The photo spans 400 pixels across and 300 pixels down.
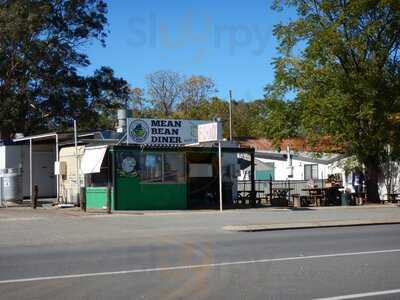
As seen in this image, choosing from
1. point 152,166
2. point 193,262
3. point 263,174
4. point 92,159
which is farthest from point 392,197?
point 193,262

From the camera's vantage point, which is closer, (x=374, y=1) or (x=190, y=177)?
(x=190, y=177)

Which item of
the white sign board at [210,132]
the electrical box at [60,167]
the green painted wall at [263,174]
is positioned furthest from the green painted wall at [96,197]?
the green painted wall at [263,174]

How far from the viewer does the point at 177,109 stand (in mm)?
75938

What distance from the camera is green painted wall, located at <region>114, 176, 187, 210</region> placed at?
2584 cm

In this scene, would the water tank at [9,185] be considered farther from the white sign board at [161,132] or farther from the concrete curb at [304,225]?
the concrete curb at [304,225]

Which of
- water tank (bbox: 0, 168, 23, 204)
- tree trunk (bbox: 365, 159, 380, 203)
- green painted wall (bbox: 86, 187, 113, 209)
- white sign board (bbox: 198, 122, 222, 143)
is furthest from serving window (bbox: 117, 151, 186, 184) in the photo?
tree trunk (bbox: 365, 159, 380, 203)

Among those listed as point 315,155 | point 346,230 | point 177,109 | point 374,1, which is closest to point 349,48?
point 374,1

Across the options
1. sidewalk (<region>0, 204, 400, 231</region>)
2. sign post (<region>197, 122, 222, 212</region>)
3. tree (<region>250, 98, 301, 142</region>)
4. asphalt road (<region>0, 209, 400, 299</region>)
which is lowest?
asphalt road (<region>0, 209, 400, 299</region>)

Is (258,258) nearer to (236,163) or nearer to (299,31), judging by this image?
(236,163)

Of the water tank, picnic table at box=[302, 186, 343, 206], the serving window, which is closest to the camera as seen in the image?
the serving window

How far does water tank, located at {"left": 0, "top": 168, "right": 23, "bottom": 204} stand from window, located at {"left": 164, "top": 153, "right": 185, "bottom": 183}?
6989mm

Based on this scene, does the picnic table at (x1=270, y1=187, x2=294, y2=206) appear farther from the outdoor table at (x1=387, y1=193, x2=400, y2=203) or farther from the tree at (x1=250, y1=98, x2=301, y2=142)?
the outdoor table at (x1=387, y1=193, x2=400, y2=203)

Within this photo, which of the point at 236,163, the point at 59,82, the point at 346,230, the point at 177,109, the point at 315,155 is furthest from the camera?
the point at 177,109

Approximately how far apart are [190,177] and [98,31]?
2225cm
